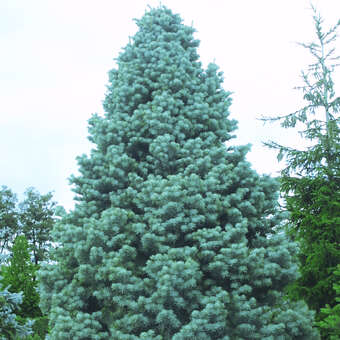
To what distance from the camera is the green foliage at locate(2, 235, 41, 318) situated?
2023cm

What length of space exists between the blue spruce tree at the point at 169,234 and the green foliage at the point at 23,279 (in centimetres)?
1441

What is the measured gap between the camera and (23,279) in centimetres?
2064

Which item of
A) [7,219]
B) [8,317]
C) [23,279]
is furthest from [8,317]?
[7,219]

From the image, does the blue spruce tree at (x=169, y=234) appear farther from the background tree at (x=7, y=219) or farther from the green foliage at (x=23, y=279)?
the background tree at (x=7, y=219)

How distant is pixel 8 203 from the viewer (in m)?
38.9

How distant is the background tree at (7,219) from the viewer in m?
37.4

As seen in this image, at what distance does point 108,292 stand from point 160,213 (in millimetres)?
1440

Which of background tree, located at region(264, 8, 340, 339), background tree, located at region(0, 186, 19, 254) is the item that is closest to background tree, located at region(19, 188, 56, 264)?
background tree, located at region(0, 186, 19, 254)

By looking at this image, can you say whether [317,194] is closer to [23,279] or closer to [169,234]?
[169,234]

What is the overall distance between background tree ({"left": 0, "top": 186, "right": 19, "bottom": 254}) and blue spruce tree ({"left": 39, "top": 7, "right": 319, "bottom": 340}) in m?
32.8

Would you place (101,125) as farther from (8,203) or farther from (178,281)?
(8,203)

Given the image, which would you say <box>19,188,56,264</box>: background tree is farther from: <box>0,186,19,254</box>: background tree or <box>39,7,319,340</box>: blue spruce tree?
<box>39,7,319,340</box>: blue spruce tree

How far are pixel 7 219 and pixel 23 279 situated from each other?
1856 centimetres

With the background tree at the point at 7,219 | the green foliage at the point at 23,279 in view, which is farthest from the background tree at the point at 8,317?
the background tree at the point at 7,219
